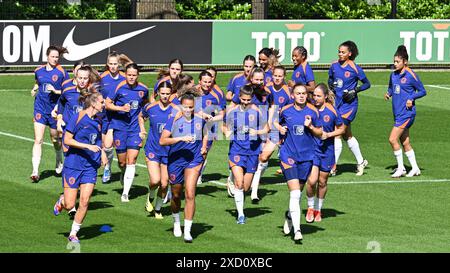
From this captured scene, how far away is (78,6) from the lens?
40.5 meters

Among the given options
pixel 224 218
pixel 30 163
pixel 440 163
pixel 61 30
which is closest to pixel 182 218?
pixel 224 218

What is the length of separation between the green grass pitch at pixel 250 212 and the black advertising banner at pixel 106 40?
27.1 feet

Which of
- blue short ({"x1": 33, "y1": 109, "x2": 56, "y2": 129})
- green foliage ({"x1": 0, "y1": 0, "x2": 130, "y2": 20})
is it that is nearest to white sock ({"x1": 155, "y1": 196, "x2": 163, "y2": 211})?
blue short ({"x1": 33, "y1": 109, "x2": 56, "y2": 129})

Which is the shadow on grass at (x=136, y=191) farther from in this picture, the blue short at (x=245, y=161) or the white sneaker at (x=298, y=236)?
the white sneaker at (x=298, y=236)

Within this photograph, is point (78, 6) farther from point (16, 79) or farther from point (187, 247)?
point (187, 247)

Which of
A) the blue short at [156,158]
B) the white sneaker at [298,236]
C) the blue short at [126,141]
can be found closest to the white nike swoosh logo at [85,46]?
the blue short at [126,141]

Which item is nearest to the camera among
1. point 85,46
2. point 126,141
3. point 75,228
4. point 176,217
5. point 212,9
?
point 75,228

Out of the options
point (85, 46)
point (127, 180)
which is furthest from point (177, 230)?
point (85, 46)

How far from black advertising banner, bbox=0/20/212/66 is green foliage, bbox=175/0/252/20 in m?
3.07

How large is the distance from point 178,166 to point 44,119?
236 inches

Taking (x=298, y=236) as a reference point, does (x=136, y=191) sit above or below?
above

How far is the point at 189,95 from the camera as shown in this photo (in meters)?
17.5

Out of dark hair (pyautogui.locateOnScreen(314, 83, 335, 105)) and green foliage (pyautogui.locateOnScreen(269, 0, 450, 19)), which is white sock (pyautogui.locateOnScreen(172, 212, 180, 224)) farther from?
green foliage (pyautogui.locateOnScreen(269, 0, 450, 19))

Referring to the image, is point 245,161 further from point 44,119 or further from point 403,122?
point 403,122
